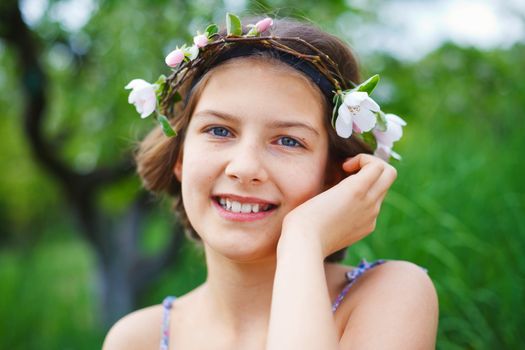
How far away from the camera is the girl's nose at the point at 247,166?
1.79 meters

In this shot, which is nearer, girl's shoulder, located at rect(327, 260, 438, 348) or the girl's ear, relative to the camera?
girl's shoulder, located at rect(327, 260, 438, 348)

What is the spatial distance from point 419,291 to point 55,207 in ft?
63.8

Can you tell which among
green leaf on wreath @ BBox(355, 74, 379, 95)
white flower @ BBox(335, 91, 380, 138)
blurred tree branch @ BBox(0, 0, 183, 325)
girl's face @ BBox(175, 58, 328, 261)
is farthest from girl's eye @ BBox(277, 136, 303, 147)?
blurred tree branch @ BBox(0, 0, 183, 325)

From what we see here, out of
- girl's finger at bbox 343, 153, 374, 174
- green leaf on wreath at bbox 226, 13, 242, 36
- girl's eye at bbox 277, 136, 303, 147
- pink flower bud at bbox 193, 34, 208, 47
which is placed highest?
green leaf on wreath at bbox 226, 13, 242, 36

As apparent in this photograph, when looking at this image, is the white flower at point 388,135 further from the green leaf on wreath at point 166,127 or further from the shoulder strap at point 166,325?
the shoulder strap at point 166,325

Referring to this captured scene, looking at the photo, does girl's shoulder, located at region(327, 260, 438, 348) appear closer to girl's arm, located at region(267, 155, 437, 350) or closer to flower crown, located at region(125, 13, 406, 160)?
girl's arm, located at region(267, 155, 437, 350)

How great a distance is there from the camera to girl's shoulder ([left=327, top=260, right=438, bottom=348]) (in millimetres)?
1715

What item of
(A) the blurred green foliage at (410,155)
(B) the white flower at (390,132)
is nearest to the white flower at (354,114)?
(B) the white flower at (390,132)

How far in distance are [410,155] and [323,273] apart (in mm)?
2684

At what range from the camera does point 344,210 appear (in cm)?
184

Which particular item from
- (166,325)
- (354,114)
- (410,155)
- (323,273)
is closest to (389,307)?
(323,273)

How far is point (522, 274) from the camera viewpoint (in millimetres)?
2717

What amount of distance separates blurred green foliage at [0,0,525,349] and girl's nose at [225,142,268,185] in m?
1.09

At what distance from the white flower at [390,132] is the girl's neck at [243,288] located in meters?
0.61
